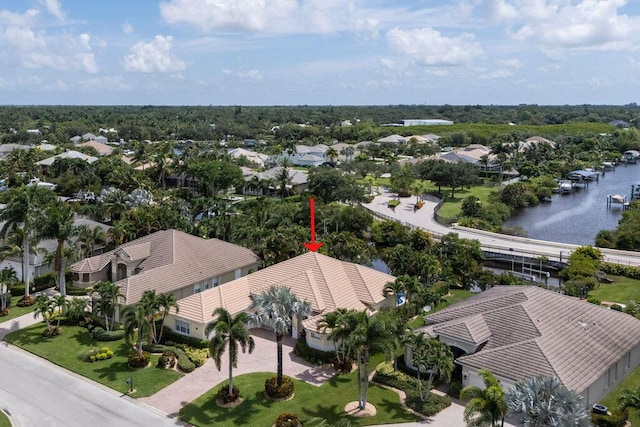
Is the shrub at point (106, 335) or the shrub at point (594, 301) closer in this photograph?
the shrub at point (106, 335)

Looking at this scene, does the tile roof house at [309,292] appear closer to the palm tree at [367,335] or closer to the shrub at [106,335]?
the shrub at [106,335]

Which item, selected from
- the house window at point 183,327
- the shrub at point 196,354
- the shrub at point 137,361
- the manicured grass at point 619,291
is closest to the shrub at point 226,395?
the shrub at point 196,354

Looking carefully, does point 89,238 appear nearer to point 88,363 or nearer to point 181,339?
point 181,339

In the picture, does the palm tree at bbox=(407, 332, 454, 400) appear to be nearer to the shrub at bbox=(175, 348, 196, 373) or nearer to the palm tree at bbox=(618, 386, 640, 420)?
the palm tree at bbox=(618, 386, 640, 420)

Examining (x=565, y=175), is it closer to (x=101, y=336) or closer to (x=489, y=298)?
(x=489, y=298)

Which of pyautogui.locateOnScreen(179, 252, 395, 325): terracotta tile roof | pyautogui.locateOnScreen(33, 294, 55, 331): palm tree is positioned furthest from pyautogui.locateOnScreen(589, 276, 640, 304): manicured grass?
pyautogui.locateOnScreen(33, 294, 55, 331): palm tree

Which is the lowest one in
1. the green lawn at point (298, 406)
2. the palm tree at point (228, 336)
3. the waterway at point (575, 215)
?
the waterway at point (575, 215)
